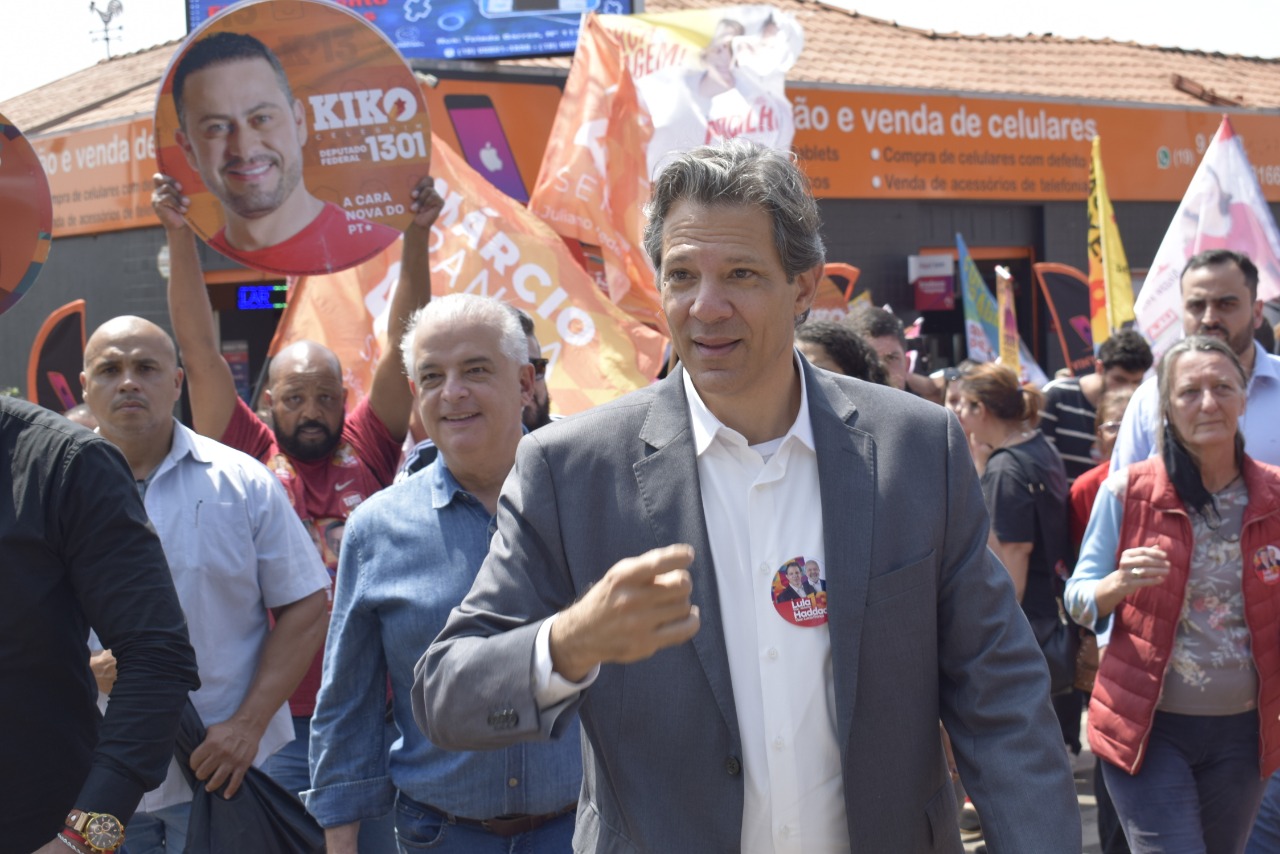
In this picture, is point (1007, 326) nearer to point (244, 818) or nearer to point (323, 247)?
point (323, 247)

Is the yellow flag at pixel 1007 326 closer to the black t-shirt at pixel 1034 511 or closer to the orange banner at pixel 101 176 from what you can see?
the black t-shirt at pixel 1034 511

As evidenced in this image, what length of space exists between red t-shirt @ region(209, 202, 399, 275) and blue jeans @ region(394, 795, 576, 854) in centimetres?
219

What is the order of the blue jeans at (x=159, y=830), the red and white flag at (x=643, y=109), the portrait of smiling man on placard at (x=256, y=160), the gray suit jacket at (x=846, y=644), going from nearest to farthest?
the gray suit jacket at (x=846, y=644) → the blue jeans at (x=159, y=830) → the portrait of smiling man on placard at (x=256, y=160) → the red and white flag at (x=643, y=109)

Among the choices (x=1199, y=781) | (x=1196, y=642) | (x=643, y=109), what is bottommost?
(x=1199, y=781)

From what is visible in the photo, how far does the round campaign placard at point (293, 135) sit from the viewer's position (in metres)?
4.43

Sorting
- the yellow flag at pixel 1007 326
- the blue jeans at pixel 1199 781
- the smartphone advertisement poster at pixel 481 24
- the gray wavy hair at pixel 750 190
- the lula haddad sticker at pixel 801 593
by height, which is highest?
the smartphone advertisement poster at pixel 481 24

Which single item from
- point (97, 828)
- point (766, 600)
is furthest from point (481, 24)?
point (766, 600)

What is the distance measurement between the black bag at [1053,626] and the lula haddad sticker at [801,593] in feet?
11.5

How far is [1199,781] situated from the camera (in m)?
3.95

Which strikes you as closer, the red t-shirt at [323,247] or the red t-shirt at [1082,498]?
the red t-shirt at [323,247]

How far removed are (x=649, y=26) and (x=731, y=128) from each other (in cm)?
78

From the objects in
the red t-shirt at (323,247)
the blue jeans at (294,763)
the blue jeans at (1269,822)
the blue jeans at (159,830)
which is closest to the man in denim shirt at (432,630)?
the blue jeans at (159,830)

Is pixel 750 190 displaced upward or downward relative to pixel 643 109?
downward

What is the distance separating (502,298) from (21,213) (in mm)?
3086
